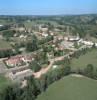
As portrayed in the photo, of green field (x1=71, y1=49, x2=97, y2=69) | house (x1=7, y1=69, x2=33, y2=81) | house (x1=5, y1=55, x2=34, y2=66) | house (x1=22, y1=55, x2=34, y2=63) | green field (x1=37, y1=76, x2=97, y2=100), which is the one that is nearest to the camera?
green field (x1=37, y1=76, x2=97, y2=100)

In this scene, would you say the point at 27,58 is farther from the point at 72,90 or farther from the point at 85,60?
the point at 72,90

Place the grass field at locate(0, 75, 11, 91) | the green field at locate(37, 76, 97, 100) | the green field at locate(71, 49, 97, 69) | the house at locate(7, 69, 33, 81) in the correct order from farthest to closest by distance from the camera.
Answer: the green field at locate(71, 49, 97, 69), the house at locate(7, 69, 33, 81), the grass field at locate(0, 75, 11, 91), the green field at locate(37, 76, 97, 100)

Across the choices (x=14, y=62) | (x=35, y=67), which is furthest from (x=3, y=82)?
(x=14, y=62)

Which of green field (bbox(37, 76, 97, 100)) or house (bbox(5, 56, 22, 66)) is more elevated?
green field (bbox(37, 76, 97, 100))

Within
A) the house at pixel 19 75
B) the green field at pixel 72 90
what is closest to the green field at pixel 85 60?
the green field at pixel 72 90

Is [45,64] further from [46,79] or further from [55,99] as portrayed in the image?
[55,99]

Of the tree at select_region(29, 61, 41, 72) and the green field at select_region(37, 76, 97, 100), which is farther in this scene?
the tree at select_region(29, 61, 41, 72)

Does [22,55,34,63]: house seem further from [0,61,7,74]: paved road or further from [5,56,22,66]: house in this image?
[0,61,7,74]: paved road

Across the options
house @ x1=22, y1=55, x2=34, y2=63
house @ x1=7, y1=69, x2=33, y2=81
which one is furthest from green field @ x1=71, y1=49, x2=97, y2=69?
house @ x1=22, y1=55, x2=34, y2=63
